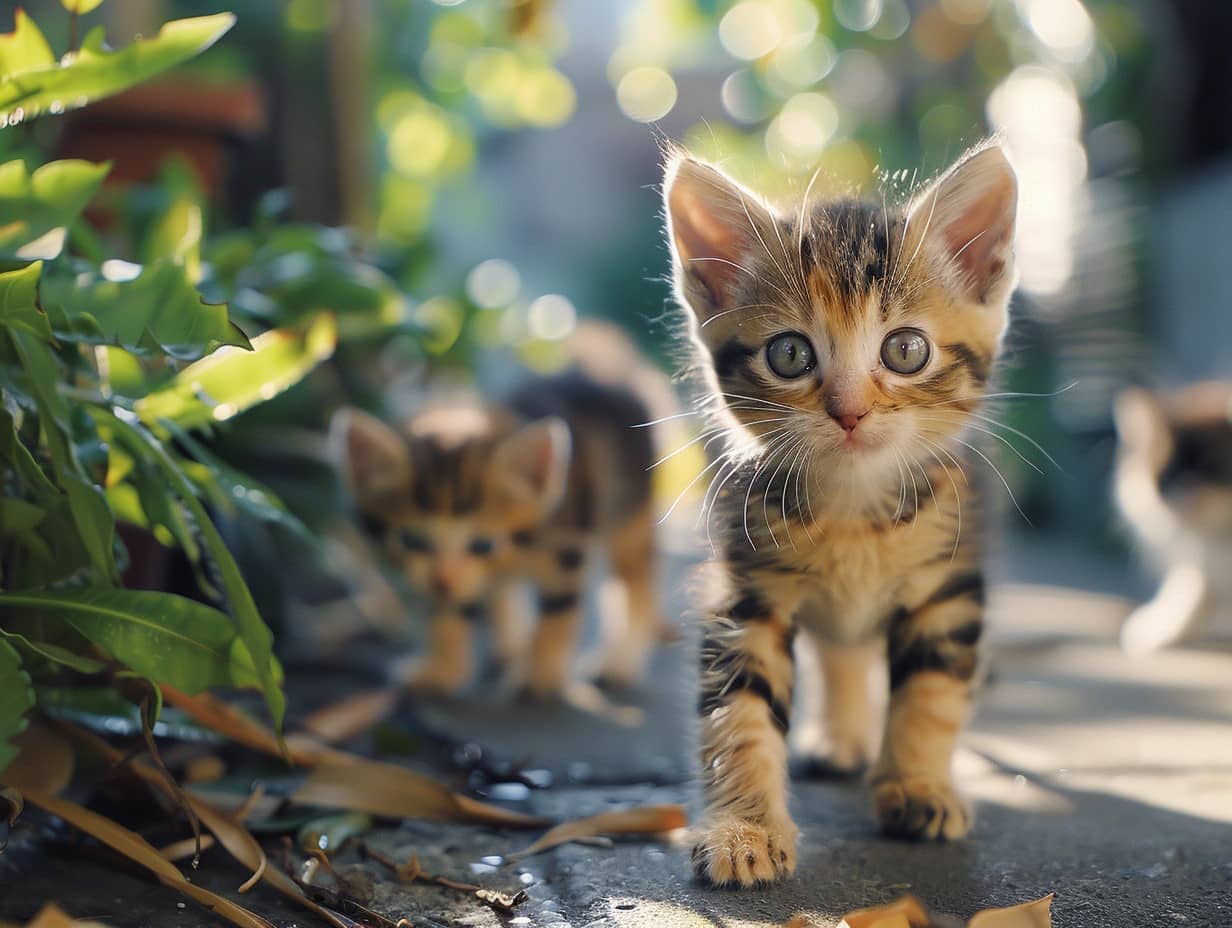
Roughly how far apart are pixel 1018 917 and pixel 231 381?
1.25 metres

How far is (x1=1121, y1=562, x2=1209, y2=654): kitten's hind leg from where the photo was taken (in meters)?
2.69

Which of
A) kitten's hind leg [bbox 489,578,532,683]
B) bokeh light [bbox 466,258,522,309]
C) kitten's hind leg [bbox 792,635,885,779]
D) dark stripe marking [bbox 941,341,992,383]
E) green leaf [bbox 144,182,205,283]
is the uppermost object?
green leaf [bbox 144,182,205,283]

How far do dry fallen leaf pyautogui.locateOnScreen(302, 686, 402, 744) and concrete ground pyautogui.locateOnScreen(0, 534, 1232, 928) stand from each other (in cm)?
10

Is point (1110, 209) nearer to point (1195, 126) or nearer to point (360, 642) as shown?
point (1195, 126)

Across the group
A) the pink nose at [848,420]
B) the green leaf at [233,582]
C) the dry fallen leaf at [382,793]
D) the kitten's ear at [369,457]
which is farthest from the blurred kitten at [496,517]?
the pink nose at [848,420]

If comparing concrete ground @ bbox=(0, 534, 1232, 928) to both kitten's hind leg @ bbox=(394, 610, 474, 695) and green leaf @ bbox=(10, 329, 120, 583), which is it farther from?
green leaf @ bbox=(10, 329, 120, 583)

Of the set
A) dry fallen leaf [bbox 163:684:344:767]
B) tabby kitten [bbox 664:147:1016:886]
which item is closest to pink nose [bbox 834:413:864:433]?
tabby kitten [bbox 664:147:1016:886]

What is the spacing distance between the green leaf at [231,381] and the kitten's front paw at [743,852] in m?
0.87

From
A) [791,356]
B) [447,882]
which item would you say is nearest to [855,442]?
[791,356]

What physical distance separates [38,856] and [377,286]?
131cm

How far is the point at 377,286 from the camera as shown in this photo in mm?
2348

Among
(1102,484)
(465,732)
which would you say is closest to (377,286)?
(465,732)

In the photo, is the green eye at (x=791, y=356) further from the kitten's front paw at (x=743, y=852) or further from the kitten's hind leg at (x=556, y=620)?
the kitten's hind leg at (x=556, y=620)

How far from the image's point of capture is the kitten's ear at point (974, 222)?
1.46 meters
